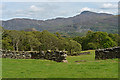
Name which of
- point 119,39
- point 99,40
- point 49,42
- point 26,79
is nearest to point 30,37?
point 49,42

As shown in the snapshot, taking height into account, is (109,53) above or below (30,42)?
above

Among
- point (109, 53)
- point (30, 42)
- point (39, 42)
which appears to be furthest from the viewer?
point (30, 42)

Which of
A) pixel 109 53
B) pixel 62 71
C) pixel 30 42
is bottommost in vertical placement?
pixel 30 42

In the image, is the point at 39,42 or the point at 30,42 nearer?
the point at 39,42

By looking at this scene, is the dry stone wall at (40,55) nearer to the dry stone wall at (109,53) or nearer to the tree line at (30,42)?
the dry stone wall at (109,53)

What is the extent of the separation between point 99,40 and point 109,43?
10583 mm

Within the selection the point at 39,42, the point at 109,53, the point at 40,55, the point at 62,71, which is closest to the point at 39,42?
the point at 39,42

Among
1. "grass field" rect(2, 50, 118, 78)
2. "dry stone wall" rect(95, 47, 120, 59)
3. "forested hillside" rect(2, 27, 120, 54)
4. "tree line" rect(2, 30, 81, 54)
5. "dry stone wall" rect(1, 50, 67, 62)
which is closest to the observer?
"grass field" rect(2, 50, 118, 78)

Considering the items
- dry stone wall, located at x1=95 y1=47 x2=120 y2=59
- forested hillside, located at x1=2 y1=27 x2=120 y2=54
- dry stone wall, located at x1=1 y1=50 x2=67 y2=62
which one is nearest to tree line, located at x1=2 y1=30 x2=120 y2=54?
forested hillside, located at x1=2 y1=27 x2=120 y2=54

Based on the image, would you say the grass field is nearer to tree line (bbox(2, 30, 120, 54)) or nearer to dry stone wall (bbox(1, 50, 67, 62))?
dry stone wall (bbox(1, 50, 67, 62))

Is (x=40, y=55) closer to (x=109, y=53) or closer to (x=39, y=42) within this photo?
(x=109, y=53)

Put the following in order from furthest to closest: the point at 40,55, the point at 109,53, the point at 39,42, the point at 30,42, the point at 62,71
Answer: the point at 30,42 → the point at 39,42 → the point at 40,55 → the point at 109,53 → the point at 62,71

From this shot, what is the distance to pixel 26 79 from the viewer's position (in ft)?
40.4

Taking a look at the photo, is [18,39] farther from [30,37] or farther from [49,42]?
[49,42]
